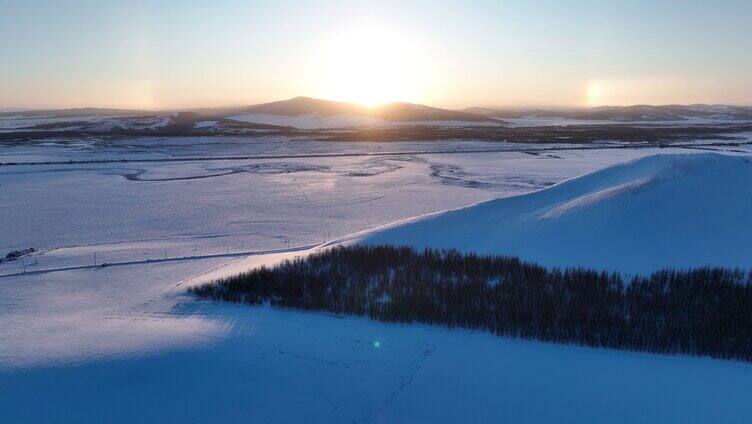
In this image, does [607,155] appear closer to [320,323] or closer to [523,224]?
[523,224]

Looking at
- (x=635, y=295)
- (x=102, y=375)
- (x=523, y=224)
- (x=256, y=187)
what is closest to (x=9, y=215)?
(x=256, y=187)

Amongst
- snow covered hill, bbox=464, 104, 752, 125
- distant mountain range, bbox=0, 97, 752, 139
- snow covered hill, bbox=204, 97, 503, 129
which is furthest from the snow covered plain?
snow covered hill, bbox=464, 104, 752, 125

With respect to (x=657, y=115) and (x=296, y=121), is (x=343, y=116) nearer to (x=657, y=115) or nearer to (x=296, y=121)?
(x=296, y=121)

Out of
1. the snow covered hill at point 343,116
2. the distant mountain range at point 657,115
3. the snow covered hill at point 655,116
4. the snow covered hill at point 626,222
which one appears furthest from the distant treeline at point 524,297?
the distant mountain range at point 657,115

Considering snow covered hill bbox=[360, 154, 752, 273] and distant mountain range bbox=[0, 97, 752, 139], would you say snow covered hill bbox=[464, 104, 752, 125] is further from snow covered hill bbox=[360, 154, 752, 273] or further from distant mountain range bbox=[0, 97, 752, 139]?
snow covered hill bbox=[360, 154, 752, 273]

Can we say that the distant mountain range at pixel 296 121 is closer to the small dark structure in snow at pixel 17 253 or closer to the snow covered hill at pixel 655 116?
the snow covered hill at pixel 655 116

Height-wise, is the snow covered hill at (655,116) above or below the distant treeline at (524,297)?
above
